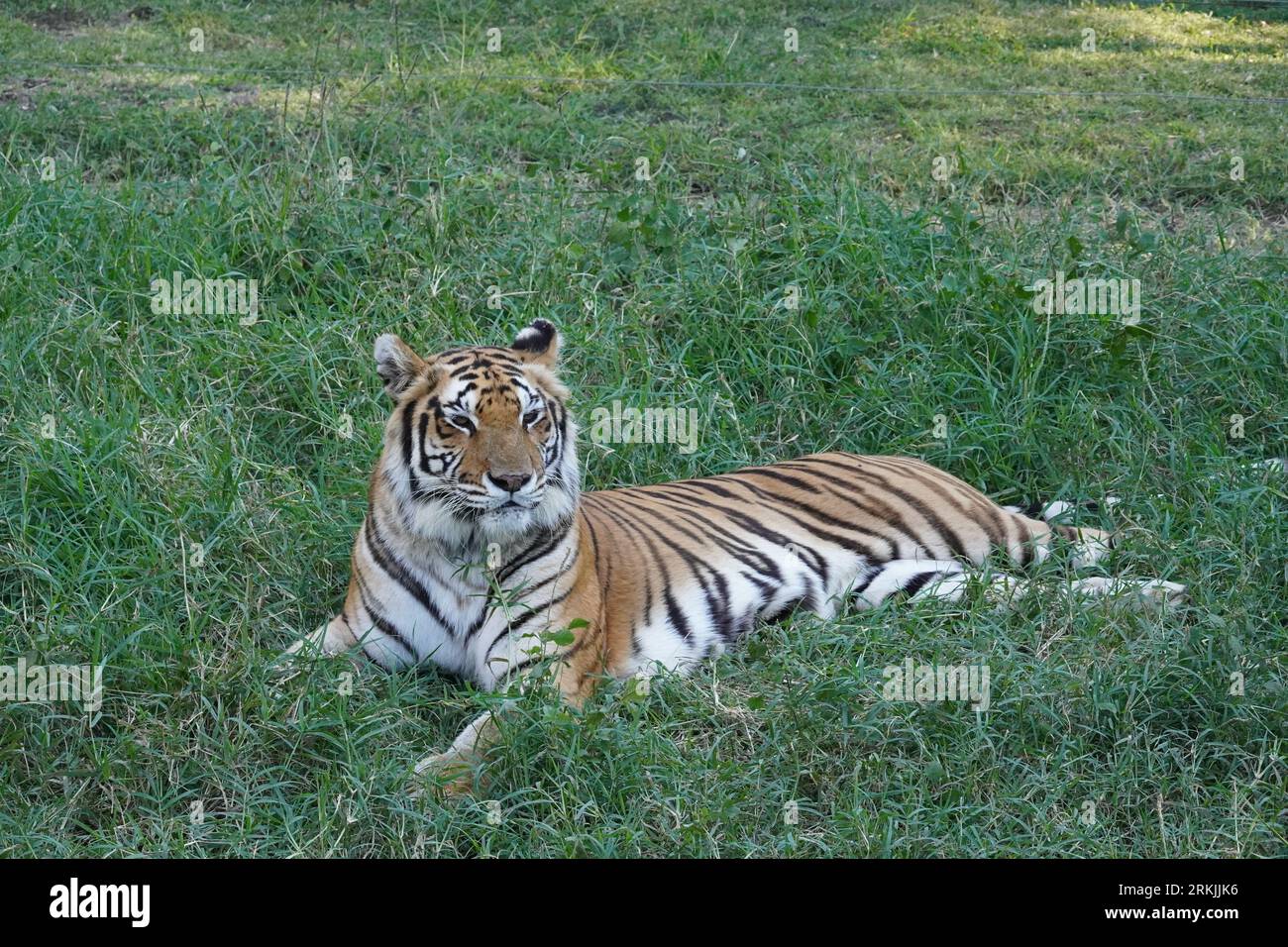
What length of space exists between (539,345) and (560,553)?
63 cm

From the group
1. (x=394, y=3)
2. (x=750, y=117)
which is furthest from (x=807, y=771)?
(x=394, y=3)

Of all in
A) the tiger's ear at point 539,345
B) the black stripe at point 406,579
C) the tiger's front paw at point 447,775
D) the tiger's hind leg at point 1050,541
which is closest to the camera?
the tiger's front paw at point 447,775

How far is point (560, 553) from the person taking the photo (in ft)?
13.4

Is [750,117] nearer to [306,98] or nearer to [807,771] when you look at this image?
[306,98]

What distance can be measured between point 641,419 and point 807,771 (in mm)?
1923

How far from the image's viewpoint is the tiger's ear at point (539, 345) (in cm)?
425

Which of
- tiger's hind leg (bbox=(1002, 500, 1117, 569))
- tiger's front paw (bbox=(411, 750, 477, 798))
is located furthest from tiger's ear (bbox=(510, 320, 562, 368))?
tiger's hind leg (bbox=(1002, 500, 1117, 569))

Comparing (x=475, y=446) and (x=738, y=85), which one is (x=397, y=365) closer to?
(x=475, y=446)

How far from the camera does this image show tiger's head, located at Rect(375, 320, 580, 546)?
394 cm

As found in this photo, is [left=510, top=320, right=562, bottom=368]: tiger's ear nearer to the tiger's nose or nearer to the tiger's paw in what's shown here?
the tiger's nose

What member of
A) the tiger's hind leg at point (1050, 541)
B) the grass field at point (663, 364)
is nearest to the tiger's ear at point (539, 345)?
the grass field at point (663, 364)

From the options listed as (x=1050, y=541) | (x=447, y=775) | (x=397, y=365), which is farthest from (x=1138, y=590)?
(x=397, y=365)

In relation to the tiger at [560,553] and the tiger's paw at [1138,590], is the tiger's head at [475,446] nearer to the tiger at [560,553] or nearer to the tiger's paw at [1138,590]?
the tiger at [560,553]
